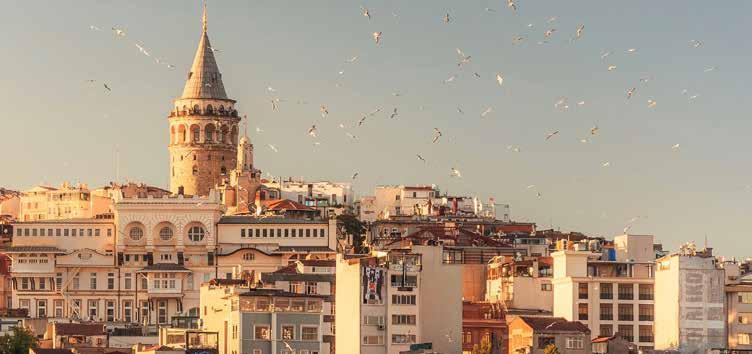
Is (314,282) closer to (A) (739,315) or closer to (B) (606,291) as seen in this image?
(B) (606,291)

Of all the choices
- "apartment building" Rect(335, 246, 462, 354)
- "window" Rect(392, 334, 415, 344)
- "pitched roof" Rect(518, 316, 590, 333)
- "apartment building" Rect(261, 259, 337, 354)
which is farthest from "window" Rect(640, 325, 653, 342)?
"apartment building" Rect(261, 259, 337, 354)

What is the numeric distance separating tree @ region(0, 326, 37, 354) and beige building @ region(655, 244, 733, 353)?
99.6 ft

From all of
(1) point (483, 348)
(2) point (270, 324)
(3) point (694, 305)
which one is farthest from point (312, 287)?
(2) point (270, 324)

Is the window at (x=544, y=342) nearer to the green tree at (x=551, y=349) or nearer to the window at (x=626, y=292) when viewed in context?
the green tree at (x=551, y=349)

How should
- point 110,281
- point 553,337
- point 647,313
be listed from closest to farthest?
1. point 553,337
2. point 647,313
3. point 110,281

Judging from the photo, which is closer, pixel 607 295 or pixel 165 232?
pixel 607 295

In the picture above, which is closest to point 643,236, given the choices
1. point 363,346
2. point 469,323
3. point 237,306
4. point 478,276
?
point 478,276

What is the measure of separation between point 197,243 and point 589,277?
46.5 m

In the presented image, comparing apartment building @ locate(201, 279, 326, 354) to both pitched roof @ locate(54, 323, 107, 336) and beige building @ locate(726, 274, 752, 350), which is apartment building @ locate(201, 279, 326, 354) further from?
beige building @ locate(726, 274, 752, 350)

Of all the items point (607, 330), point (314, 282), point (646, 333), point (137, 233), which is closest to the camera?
point (607, 330)

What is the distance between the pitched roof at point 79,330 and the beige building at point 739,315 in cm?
2985

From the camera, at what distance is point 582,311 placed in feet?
432

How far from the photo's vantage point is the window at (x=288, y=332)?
108m

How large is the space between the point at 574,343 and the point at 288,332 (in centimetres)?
1593
